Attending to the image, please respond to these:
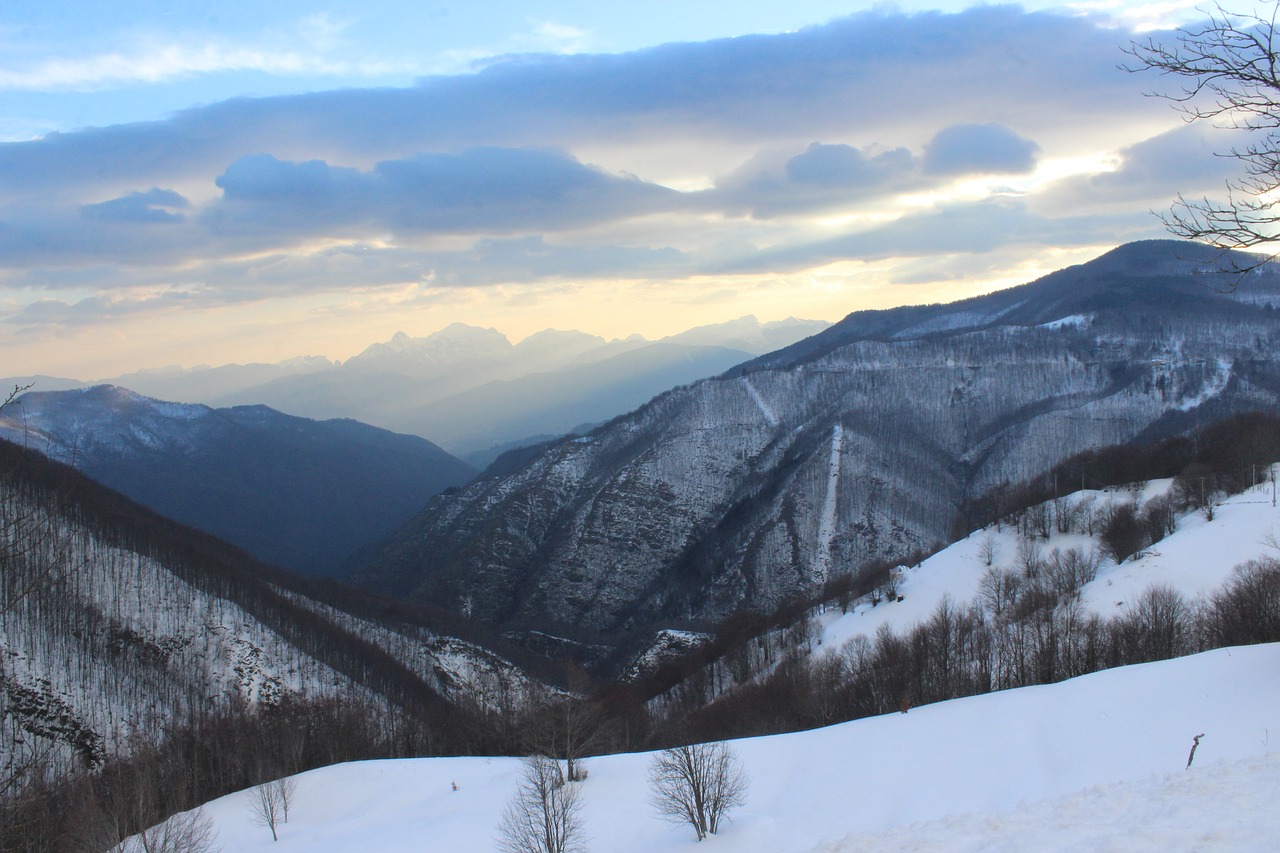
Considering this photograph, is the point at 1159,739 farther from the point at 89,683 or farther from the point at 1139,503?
the point at 89,683

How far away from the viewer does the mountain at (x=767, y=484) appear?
452ft

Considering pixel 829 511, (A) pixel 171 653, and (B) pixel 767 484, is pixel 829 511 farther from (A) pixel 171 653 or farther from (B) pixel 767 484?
(A) pixel 171 653

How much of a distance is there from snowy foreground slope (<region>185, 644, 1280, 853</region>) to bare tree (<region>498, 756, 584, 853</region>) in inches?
30.8

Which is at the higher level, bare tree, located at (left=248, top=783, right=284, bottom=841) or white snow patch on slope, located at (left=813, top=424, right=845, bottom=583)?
white snow patch on slope, located at (left=813, top=424, right=845, bottom=583)

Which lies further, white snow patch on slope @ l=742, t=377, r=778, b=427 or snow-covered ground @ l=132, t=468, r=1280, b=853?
white snow patch on slope @ l=742, t=377, r=778, b=427

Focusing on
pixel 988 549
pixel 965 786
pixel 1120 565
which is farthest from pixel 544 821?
pixel 988 549

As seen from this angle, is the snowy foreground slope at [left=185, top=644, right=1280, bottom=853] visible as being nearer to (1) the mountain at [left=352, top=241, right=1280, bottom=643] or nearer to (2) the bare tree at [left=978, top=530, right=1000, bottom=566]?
(2) the bare tree at [left=978, top=530, right=1000, bottom=566]

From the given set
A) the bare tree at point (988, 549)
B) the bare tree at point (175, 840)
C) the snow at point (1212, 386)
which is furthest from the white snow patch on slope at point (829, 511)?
the bare tree at point (175, 840)

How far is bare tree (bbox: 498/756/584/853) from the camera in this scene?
25.2 m

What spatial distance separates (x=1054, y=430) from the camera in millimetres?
165875

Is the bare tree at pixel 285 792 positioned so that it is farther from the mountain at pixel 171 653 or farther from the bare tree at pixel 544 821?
the mountain at pixel 171 653

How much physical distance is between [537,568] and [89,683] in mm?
91652

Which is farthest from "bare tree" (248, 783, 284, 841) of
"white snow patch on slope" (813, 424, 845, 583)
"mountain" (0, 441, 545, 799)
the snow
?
the snow

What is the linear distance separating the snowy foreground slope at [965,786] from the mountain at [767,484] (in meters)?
94.4
